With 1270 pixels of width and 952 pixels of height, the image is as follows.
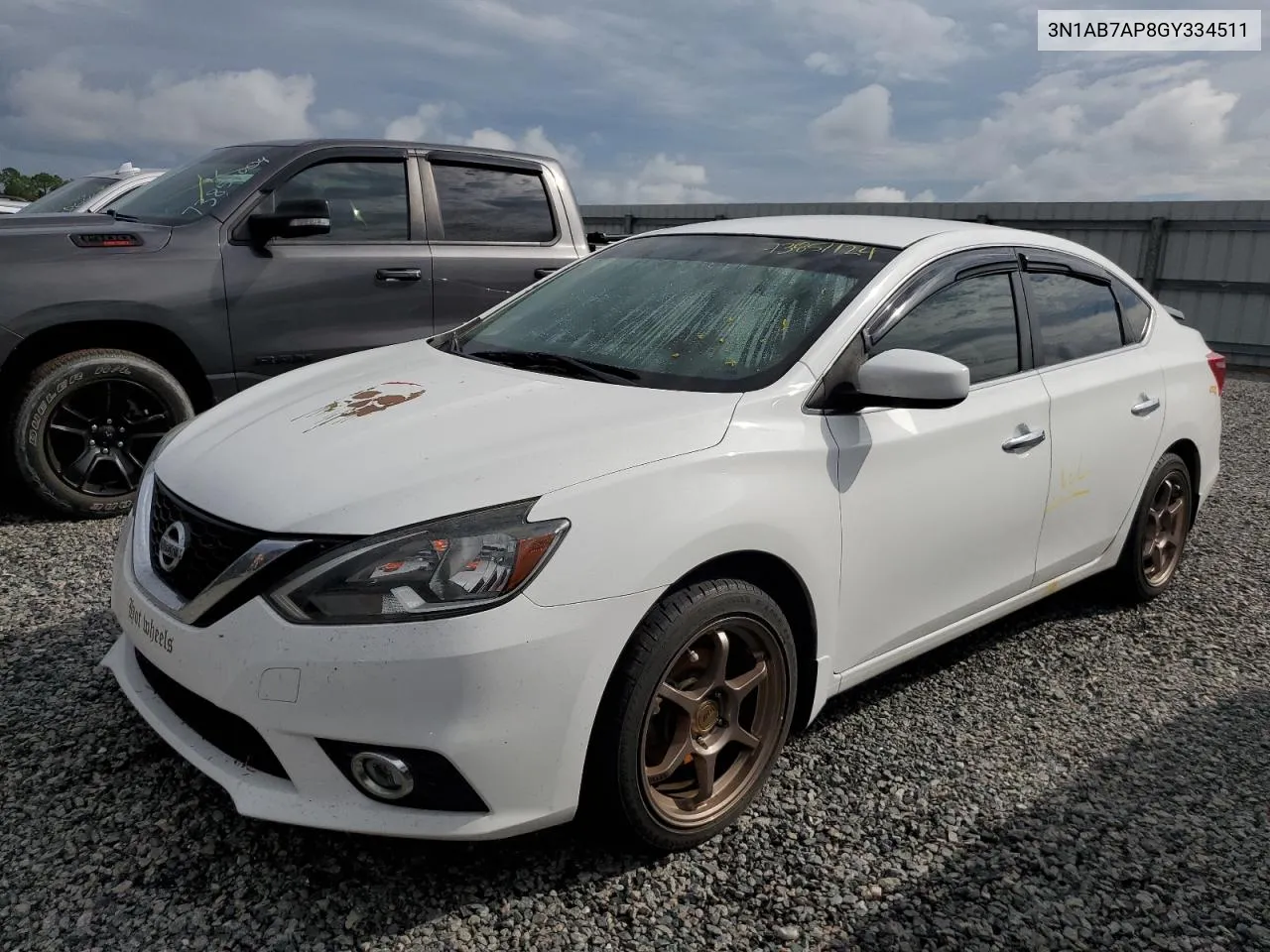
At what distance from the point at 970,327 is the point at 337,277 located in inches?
136

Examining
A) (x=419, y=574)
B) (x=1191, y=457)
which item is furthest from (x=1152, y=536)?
(x=419, y=574)

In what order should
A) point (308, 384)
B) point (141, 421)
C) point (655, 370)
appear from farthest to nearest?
point (141, 421), point (308, 384), point (655, 370)

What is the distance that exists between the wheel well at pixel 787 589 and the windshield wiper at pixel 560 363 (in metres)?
0.62

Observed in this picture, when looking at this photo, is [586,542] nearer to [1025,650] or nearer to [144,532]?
[144,532]

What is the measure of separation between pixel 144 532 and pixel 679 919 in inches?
63.6

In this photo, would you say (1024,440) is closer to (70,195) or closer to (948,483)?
(948,483)

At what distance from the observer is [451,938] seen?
220cm

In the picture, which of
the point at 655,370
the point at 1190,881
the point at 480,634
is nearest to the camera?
the point at 480,634

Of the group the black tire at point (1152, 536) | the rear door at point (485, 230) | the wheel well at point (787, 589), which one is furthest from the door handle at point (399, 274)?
the black tire at point (1152, 536)

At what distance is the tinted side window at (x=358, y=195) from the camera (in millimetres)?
5435

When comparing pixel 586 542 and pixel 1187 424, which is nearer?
pixel 586 542

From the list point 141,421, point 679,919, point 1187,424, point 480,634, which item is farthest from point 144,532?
point 1187,424

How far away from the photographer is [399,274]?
5.59m

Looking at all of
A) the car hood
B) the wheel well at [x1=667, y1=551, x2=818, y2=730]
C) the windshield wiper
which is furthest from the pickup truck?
the wheel well at [x1=667, y1=551, x2=818, y2=730]
